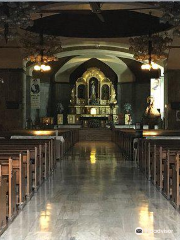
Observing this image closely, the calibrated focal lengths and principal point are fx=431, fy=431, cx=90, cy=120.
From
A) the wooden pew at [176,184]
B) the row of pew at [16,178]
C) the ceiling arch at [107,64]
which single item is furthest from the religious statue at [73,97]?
the wooden pew at [176,184]

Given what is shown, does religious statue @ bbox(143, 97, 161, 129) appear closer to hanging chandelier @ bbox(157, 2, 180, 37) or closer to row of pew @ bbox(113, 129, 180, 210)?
row of pew @ bbox(113, 129, 180, 210)

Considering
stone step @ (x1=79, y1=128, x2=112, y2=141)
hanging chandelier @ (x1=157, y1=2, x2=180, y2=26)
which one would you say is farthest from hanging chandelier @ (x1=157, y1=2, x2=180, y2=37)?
stone step @ (x1=79, y1=128, x2=112, y2=141)

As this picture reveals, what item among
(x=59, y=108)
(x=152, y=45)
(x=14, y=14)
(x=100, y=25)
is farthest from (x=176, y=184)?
(x=59, y=108)

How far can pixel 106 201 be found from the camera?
6695mm

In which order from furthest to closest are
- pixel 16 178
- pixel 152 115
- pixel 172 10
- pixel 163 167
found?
pixel 152 115
pixel 172 10
pixel 163 167
pixel 16 178

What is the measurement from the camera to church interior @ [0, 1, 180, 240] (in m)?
5.62

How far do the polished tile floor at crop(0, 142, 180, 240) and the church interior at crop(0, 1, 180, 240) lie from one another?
0.05 feet

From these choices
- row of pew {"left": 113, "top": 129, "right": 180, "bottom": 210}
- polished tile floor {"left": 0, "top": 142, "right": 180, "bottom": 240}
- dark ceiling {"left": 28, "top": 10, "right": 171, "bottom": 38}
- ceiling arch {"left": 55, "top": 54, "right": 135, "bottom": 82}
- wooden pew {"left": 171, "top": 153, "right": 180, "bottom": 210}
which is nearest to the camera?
polished tile floor {"left": 0, "top": 142, "right": 180, "bottom": 240}

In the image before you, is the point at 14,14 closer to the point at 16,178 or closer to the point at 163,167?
the point at 16,178

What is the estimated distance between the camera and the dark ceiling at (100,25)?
1895 cm

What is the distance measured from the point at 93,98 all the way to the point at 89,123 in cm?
244

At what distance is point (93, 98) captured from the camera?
1212 inches

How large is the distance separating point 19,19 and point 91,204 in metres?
5.85

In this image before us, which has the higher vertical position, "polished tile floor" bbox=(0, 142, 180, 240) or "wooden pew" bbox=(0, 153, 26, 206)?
"wooden pew" bbox=(0, 153, 26, 206)
